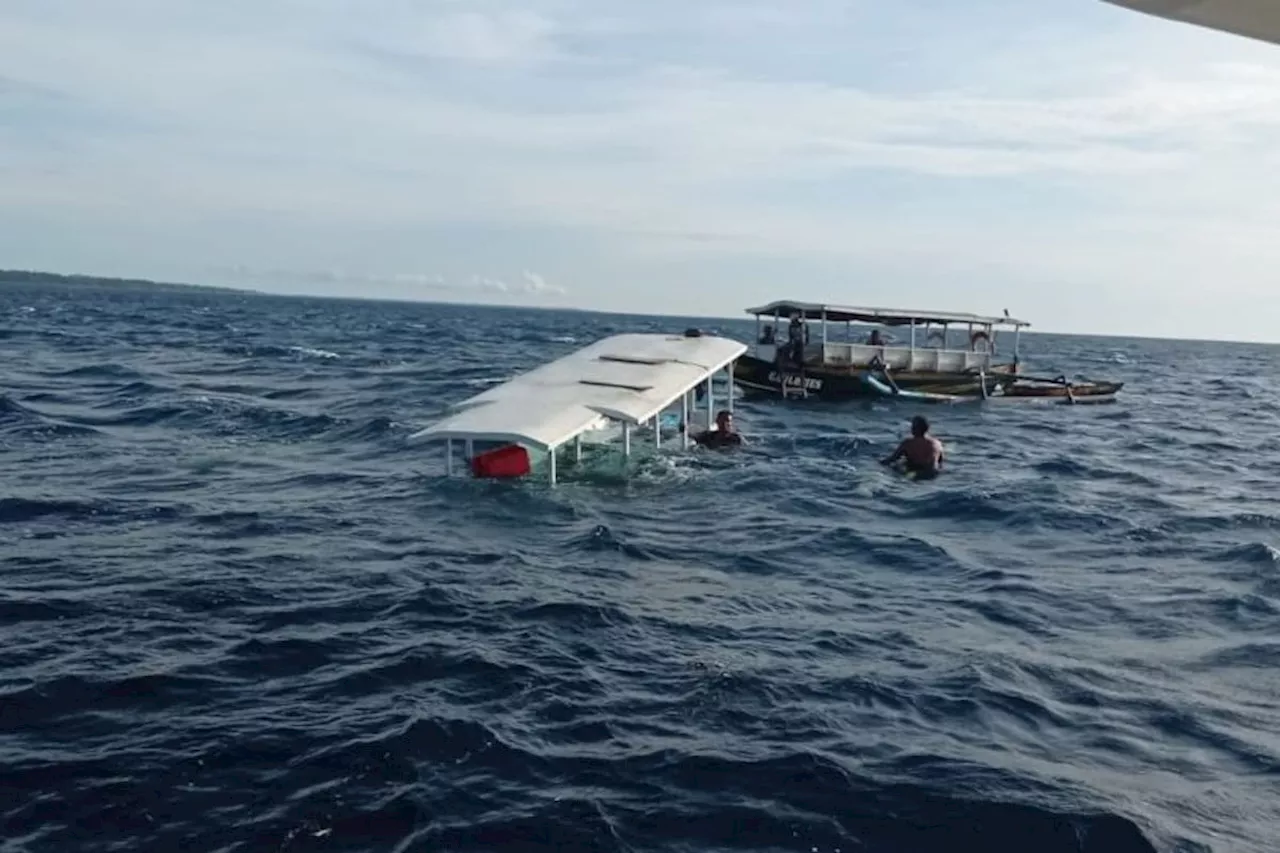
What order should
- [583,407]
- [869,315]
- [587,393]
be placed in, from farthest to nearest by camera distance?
[869,315] → [587,393] → [583,407]

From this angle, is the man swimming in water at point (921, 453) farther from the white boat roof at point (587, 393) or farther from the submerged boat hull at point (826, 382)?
the submerged boat hull at point (826, 382)

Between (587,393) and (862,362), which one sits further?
(862,362)

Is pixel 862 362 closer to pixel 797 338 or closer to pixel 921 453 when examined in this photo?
pixel 797 338

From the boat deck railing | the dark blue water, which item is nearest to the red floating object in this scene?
the dark blue water

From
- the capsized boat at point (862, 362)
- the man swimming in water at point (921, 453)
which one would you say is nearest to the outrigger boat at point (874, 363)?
the capsized boat at point (862, 362)

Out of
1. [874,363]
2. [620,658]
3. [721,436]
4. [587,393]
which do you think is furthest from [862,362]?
[620,658]

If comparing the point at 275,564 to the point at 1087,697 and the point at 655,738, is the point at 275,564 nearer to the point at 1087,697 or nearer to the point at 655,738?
the point at 655,738
